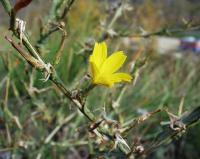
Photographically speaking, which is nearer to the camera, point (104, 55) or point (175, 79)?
point (104, 55)

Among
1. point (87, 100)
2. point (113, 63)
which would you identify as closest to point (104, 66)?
point (113, 63)

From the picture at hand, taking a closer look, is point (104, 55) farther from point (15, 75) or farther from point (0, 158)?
point (15, 75)

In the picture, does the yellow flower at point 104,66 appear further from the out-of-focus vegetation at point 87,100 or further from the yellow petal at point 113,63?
the out-of-focus vegetation at point 87,100

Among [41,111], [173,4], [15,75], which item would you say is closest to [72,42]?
[15,75]

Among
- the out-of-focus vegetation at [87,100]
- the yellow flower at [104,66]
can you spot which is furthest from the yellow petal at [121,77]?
the out-of-focus vegetation at [87,100]

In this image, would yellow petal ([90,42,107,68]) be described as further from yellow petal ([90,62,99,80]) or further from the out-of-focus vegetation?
the out-of-focus vegetation

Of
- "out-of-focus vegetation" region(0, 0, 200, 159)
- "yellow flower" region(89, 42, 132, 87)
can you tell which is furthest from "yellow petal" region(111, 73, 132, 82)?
"out-of-focus vegetation" region(0, 0, 200, 159)

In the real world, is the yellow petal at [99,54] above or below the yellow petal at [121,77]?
above

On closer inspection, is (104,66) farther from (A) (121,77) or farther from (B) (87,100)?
(B) (87,100)
